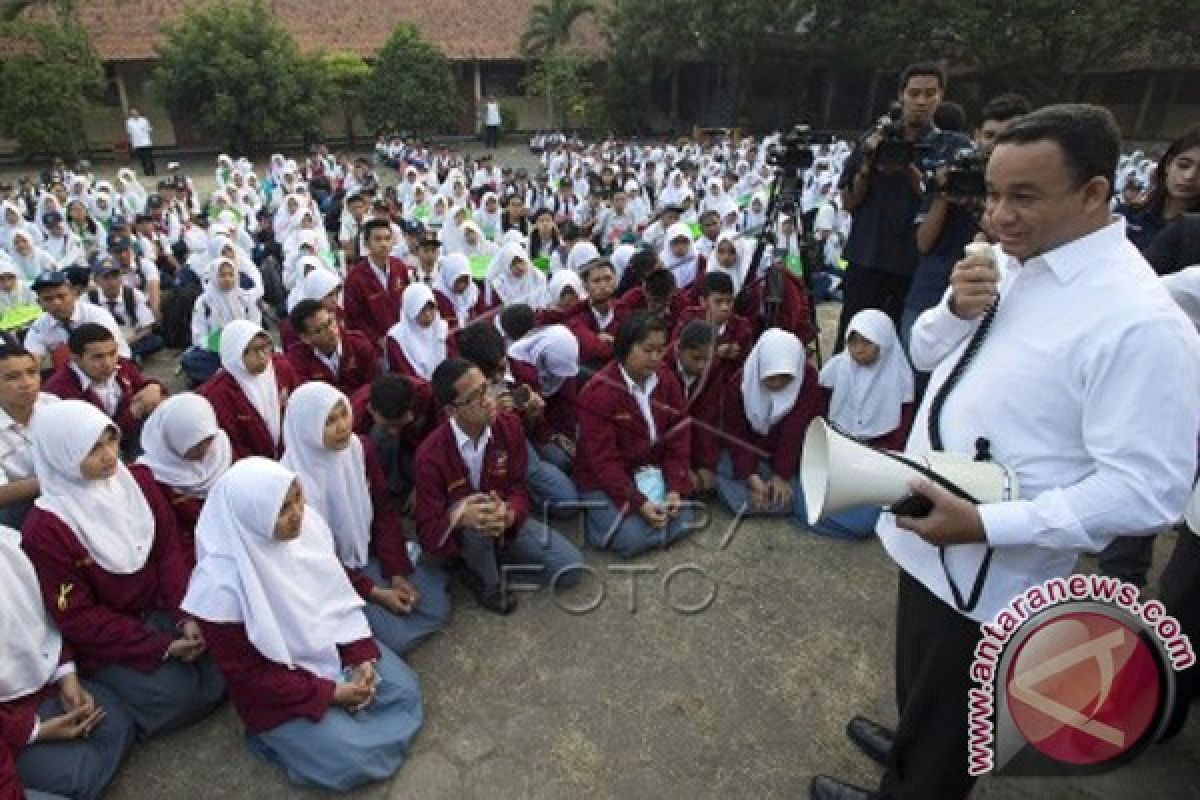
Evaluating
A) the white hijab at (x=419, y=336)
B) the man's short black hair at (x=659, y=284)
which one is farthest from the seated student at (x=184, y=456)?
the man's short black hair at (x=659, y=284)

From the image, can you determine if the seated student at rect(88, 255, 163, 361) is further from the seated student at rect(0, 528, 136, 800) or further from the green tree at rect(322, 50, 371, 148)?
the green tree at rect(322, 50, 371, 148)

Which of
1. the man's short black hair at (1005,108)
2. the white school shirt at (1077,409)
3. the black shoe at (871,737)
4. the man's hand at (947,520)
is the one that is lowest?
the black shoe at (871,737)

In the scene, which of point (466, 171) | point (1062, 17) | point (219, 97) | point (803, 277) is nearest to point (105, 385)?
point (803, 277)

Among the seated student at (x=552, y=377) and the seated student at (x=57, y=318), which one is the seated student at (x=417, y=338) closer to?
the seated student at (x=552, y=377)

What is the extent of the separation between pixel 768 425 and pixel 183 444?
2.58 meters

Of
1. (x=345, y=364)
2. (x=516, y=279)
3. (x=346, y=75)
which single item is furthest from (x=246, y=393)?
(x=346, y=75)

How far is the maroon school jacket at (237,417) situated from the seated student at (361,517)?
722 mm

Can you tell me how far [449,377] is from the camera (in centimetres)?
282

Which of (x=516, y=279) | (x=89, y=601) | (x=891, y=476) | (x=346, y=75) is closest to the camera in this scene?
(x=891, y=476)

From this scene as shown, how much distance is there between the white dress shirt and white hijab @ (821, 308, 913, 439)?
173cm

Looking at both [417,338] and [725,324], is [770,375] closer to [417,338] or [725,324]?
[725,324]

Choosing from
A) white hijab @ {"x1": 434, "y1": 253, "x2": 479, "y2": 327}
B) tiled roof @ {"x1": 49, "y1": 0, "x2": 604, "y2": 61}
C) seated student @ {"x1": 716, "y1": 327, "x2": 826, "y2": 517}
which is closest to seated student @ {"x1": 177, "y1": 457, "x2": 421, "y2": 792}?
seated student @ {"x1": 716, "y1": 327, "x2": 826, "y2": 517}

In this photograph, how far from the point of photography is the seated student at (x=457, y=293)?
5613 mm

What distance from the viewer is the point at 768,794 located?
84.7 inches
